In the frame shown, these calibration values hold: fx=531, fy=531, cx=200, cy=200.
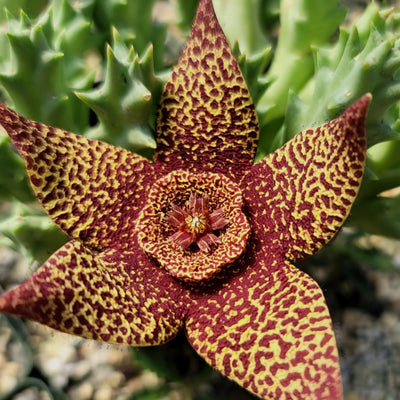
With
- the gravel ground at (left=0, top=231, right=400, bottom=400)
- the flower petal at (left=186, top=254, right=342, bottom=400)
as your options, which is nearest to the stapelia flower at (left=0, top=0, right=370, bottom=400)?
the flower petal at (left=186, top=254, right=342, bottom=400)

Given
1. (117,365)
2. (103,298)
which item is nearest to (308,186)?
(103,298)

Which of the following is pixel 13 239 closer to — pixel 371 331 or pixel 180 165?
A: pixel 180 165

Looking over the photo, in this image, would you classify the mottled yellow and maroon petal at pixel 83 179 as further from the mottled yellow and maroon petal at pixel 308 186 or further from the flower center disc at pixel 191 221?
the mottled yellow and maroon petal at pixel 308 186

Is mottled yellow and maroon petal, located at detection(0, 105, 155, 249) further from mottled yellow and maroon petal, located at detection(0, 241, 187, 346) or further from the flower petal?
the flower petal

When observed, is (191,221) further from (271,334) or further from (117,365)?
(117,365)

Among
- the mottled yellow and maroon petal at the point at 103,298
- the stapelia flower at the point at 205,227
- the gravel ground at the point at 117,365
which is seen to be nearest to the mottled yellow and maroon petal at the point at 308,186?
the stapelia flower at the point at 205,227

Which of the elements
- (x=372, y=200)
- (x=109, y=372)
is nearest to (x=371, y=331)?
(x=372, y=200)

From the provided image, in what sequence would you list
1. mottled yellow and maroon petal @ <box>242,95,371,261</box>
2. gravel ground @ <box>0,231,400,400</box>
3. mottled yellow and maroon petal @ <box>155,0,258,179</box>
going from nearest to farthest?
mottled yellow and maroon petal @ <box>242,95,371,261</box> < mottled yellow and maroon petal @ <box>155,0,258,179</box> < gravel ground @ <box>0,231,400,400</box>
